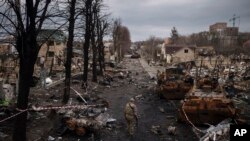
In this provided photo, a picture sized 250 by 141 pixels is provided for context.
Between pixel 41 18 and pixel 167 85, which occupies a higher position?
pixel 41 18

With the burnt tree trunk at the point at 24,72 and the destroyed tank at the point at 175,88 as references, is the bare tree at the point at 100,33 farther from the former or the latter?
the burnt tree trunk at the point at 24,72

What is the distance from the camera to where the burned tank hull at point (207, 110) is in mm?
16047

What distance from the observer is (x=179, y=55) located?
8638 centimetres

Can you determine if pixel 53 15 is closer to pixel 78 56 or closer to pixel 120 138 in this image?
pixel 120 138

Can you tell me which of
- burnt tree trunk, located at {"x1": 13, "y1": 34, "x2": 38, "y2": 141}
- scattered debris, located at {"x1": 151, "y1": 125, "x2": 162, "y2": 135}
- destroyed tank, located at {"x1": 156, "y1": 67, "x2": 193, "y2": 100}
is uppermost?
burnt tree trunk, located at {"x1": 13, "y1": 34, "x2": 38, "y2": 141}

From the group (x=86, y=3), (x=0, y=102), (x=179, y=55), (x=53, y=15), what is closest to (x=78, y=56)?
(x=179, y=55)

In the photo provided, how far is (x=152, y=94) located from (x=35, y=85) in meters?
8.99

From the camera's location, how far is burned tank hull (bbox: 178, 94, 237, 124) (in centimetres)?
1605

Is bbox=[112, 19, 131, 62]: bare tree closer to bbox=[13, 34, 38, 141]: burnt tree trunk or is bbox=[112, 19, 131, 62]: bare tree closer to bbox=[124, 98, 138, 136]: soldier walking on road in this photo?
bbox=[124, 98, 138, 136]: soldier walking on road

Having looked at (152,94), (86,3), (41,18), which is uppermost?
(86,3)

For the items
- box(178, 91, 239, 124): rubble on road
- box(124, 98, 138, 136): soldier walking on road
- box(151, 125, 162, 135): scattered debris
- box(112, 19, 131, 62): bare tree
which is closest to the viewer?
box(124, 98, 138, 136): soldier walking on road

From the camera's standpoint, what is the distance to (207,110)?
1623cm

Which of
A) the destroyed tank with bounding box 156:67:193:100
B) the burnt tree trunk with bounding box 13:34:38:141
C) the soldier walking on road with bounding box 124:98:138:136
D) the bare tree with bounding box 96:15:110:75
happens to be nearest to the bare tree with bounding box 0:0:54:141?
the burnt tree trunk with bounding box 13:34:38:141

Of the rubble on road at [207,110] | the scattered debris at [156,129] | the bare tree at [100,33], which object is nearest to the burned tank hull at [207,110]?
the rubble on road at [207,110]
